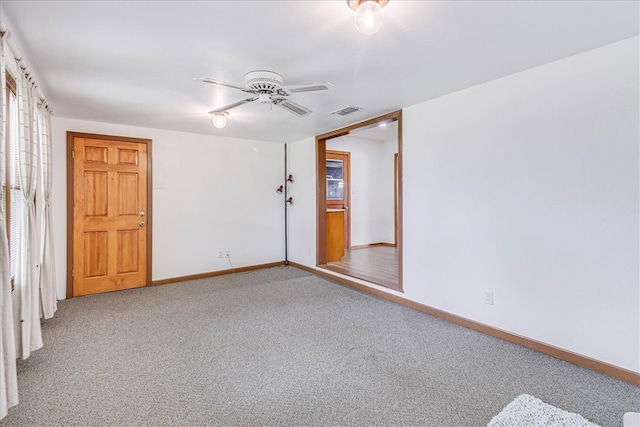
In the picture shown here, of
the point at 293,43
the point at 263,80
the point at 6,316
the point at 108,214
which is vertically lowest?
the point at 6,316

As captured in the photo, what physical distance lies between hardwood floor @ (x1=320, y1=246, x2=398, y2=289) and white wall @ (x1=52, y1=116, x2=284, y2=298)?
1329 mm

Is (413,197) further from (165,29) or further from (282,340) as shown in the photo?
(165,29)

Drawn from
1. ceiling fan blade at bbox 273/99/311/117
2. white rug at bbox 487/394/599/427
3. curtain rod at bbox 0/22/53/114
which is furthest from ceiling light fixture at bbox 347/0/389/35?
white rug at bbox 487/394/599/427

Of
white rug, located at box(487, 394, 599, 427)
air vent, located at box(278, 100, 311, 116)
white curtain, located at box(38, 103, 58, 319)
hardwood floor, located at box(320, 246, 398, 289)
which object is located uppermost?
air vent, located at box(278, 100, 311, 116)

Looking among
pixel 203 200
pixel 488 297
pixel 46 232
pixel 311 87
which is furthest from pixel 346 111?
pixel 46 232

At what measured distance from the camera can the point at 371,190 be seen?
7562mm

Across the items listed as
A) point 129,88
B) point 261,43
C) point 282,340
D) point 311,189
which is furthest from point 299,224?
point 261,43

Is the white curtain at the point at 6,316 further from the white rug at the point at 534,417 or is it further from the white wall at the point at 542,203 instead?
the white wall at the point at 542,203

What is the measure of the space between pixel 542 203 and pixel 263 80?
97.2 inches

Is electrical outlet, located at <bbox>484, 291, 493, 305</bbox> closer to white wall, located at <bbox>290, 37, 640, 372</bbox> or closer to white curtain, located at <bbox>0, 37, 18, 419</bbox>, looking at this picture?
white wall, located at <bbox>290, 37, 640, 372</bbox>

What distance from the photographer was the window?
244 cm

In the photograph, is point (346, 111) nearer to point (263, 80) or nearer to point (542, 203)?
point (263, 80)

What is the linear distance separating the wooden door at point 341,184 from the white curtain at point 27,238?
16.6 feet

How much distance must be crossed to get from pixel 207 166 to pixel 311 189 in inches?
68.5
